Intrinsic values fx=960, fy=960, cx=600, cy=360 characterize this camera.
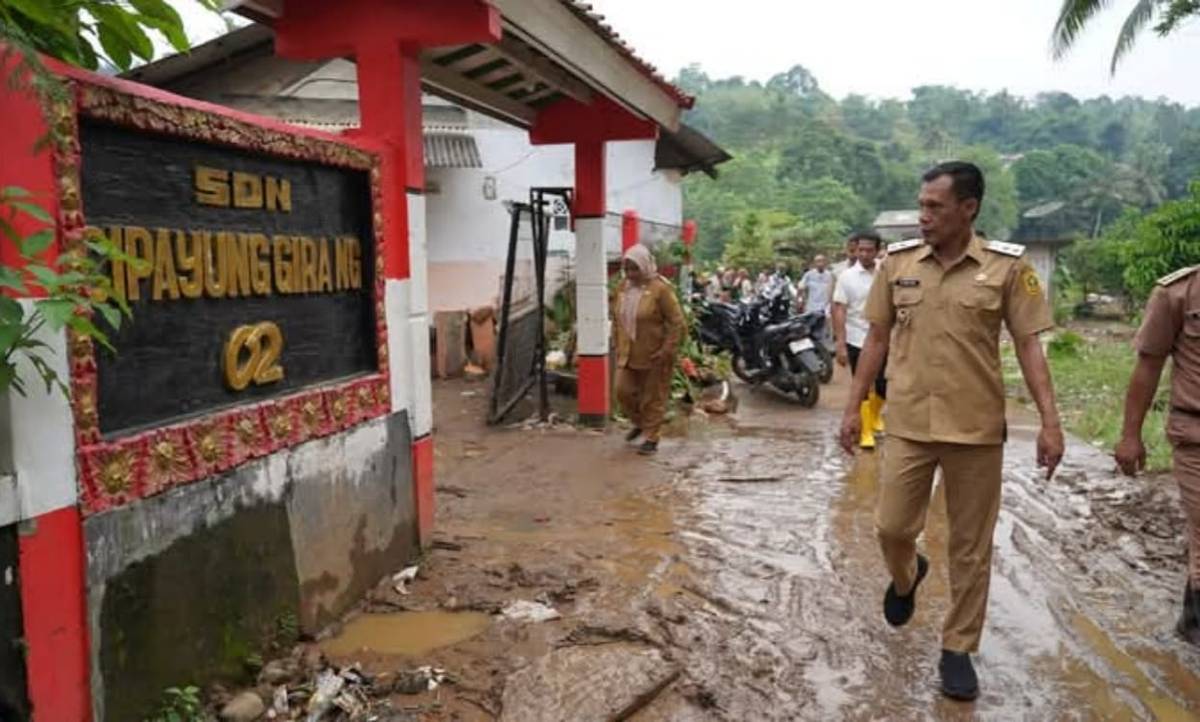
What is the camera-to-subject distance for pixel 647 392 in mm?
7348

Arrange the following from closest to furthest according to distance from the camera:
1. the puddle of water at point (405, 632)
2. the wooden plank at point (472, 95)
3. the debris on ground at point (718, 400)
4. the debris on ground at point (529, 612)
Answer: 1. the puddle of water at point (405, 632)
2. the debris on ground at point (529, 612)
3. the wooden plank at point (472, 95)
4. the debris on ground at point (718, 400)

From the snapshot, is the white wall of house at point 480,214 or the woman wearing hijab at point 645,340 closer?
the woman wearing hijab at point 645,340

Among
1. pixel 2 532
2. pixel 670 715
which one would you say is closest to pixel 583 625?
pixel 670 715

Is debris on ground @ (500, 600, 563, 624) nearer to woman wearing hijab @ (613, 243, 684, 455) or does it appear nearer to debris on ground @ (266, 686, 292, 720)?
debris on ground @ (266, 686, 292, 720)

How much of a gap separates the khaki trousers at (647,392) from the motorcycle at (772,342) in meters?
2.69

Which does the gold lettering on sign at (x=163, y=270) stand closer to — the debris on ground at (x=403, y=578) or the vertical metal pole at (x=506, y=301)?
the debris on ground at (x=403, y=578)

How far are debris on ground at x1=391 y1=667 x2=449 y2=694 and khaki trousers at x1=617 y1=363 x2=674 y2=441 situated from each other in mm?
A: 4072

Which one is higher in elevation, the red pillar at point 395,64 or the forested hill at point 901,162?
the forested hill at point 901,162

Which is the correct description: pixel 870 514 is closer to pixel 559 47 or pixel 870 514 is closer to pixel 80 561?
pixel 559 47

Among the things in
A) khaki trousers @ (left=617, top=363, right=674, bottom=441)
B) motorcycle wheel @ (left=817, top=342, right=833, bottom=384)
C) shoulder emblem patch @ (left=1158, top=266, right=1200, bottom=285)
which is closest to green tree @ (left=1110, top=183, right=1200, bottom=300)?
motorcycle wheel @ (left=817, top=342, right=833, bottom=384)

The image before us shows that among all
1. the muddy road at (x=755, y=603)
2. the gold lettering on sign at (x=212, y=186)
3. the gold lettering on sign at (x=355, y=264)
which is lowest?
the muddy road at (x=755, y=603)

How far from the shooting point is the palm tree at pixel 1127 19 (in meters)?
11.4

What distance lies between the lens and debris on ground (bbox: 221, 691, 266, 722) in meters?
3.00

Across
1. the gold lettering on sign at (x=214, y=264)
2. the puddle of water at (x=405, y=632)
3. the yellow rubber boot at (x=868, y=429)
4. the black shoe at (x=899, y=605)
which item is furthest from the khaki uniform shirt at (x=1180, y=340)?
the yellow rubber boot at (x=868, y=429)
